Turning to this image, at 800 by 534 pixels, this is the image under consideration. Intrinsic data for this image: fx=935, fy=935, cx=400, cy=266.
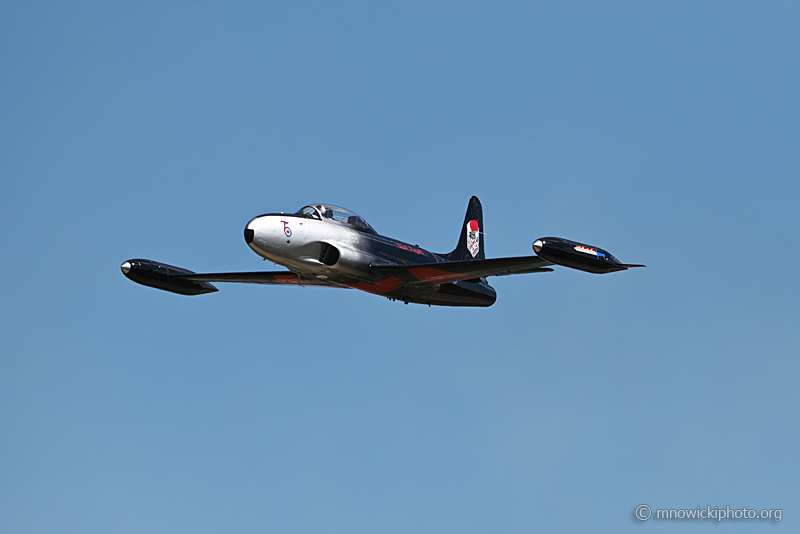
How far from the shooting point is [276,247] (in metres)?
37.8

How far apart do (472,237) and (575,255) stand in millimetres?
19194

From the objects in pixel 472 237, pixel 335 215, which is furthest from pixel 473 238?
pixel 335 215

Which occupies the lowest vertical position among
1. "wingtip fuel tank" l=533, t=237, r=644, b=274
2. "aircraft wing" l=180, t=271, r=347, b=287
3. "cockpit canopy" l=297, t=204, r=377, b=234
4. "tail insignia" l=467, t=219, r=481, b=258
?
"wingtip fuel tank" l=533, t=237, r=644, b=274

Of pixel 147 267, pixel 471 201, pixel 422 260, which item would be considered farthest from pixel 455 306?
pixel 147 267

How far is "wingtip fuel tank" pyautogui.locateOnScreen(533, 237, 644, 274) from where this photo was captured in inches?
1300

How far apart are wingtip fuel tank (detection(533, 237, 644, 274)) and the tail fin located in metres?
16.4

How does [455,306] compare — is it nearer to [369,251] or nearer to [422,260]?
[422,260]

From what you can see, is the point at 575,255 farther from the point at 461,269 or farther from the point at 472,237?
the point at 472,237

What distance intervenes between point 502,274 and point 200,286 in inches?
667

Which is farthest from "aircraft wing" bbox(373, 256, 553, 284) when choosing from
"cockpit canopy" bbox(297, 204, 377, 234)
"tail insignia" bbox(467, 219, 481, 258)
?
"tail insignia" bbox(467, 219, 481, 258)

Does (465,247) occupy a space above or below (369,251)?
above

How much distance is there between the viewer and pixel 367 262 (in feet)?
131

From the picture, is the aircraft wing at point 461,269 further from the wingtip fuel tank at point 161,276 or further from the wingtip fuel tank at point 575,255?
the wingtip fuel tank at point 161,276

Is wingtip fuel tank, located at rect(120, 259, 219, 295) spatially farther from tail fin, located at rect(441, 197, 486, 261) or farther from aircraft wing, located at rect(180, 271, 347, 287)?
tail fin, located at rect(441, 197, 486, 261)
